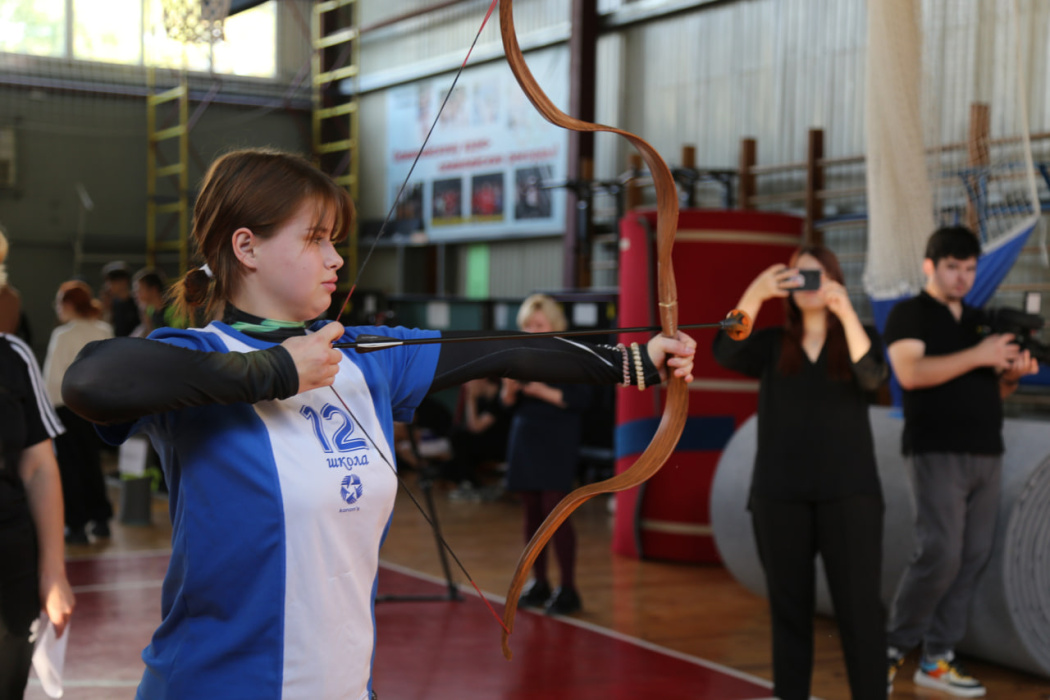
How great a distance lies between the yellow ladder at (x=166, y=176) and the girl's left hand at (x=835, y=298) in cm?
1053

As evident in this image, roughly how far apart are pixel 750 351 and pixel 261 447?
1959mm

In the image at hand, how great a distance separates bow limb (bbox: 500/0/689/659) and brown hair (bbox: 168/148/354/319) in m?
0.29

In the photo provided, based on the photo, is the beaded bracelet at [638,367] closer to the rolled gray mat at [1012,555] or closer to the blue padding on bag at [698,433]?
the rolled gray mat at [1012,555]

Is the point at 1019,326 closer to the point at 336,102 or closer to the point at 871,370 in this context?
the point at 871,370

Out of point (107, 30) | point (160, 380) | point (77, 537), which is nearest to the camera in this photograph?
point (160, 380)

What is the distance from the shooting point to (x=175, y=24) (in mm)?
4926

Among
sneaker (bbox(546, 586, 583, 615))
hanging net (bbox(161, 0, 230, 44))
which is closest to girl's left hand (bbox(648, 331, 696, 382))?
sneaker (bbox(546, 586, 583, 615))

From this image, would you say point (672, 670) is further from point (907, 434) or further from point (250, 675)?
point (250, 675)

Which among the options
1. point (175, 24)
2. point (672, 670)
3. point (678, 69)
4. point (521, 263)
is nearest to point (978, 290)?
point (672, 670)

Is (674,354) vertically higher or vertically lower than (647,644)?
higher

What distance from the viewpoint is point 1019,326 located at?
3230mm

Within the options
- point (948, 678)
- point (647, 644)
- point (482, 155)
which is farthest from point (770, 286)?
Result: point (482, 155)

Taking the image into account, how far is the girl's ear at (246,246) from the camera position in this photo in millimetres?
1242

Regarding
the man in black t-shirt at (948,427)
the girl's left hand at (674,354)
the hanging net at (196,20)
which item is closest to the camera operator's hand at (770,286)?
the man in black t-shirt at (948,427)
